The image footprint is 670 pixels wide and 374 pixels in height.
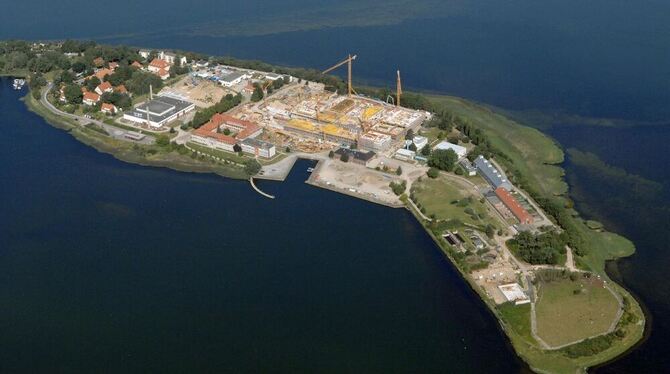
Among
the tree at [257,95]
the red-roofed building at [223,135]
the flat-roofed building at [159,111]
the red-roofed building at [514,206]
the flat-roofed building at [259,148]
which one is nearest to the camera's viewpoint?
the red-roofed building at [514,206]

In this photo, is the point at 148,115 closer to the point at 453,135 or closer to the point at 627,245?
the point at 453,135

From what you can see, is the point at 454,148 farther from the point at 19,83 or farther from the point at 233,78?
the point at 19,83

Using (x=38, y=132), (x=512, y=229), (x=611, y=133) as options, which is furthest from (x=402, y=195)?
(x=38, y=132)

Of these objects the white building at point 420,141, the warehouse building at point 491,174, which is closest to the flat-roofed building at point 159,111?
the white building at point 420,141

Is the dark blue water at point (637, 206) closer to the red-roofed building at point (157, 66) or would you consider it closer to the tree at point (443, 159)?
the tree at point (443, 159)

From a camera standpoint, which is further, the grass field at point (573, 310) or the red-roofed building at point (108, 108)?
the red-roofed building at point (108, 108)

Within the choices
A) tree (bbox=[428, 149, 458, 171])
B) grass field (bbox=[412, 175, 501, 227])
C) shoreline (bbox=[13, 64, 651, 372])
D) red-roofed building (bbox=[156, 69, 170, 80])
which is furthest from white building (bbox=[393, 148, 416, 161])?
red-roofed building (bbox=[156, 69, 170, 80])

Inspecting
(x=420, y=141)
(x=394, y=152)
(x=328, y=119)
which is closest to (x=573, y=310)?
(x=394, y=152)
